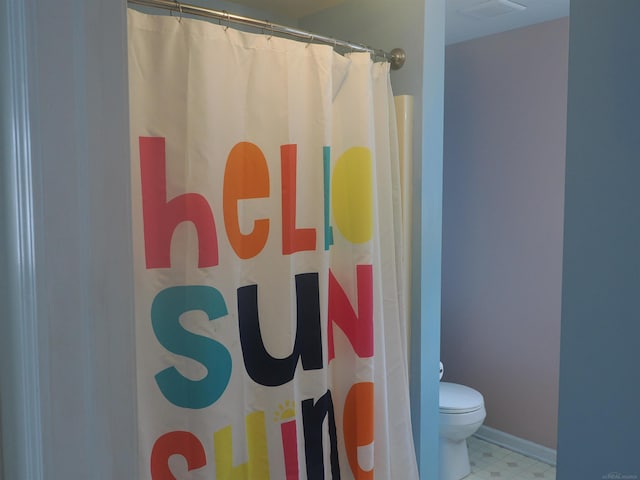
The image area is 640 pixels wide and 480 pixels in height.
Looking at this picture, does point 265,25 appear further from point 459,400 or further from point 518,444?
point 518,444

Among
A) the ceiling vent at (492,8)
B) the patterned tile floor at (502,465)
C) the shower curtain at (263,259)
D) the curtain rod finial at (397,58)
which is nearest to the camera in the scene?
the shower curtain at (263,259)

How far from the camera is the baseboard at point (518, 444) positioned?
2.85 metres

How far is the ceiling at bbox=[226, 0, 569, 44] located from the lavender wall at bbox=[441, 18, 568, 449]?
0.31ft

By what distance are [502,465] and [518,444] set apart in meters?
0.20

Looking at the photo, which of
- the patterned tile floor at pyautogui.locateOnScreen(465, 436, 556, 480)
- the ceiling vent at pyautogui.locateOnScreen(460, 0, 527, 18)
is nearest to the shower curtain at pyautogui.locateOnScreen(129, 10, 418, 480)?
the ceiling vent at pyautogui.locateOnScreen(460, 0, 527, 18)

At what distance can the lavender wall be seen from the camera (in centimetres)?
276

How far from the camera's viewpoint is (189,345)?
4.12 ft

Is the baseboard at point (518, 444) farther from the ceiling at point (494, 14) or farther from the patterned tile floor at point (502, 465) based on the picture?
the ceiling at point (494, 14)

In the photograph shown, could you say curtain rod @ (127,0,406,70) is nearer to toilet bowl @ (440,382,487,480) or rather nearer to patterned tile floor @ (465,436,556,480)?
toilet bowl @ (440,382,487,480)

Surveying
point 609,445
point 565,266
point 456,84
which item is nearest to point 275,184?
point 565,266

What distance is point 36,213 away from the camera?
386 mm

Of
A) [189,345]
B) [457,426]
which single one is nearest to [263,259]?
[189,345]

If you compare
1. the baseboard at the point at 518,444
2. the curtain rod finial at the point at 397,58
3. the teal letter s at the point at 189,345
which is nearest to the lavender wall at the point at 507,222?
the baseboard at the point at 518,444

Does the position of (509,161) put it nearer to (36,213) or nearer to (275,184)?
(275,184)
